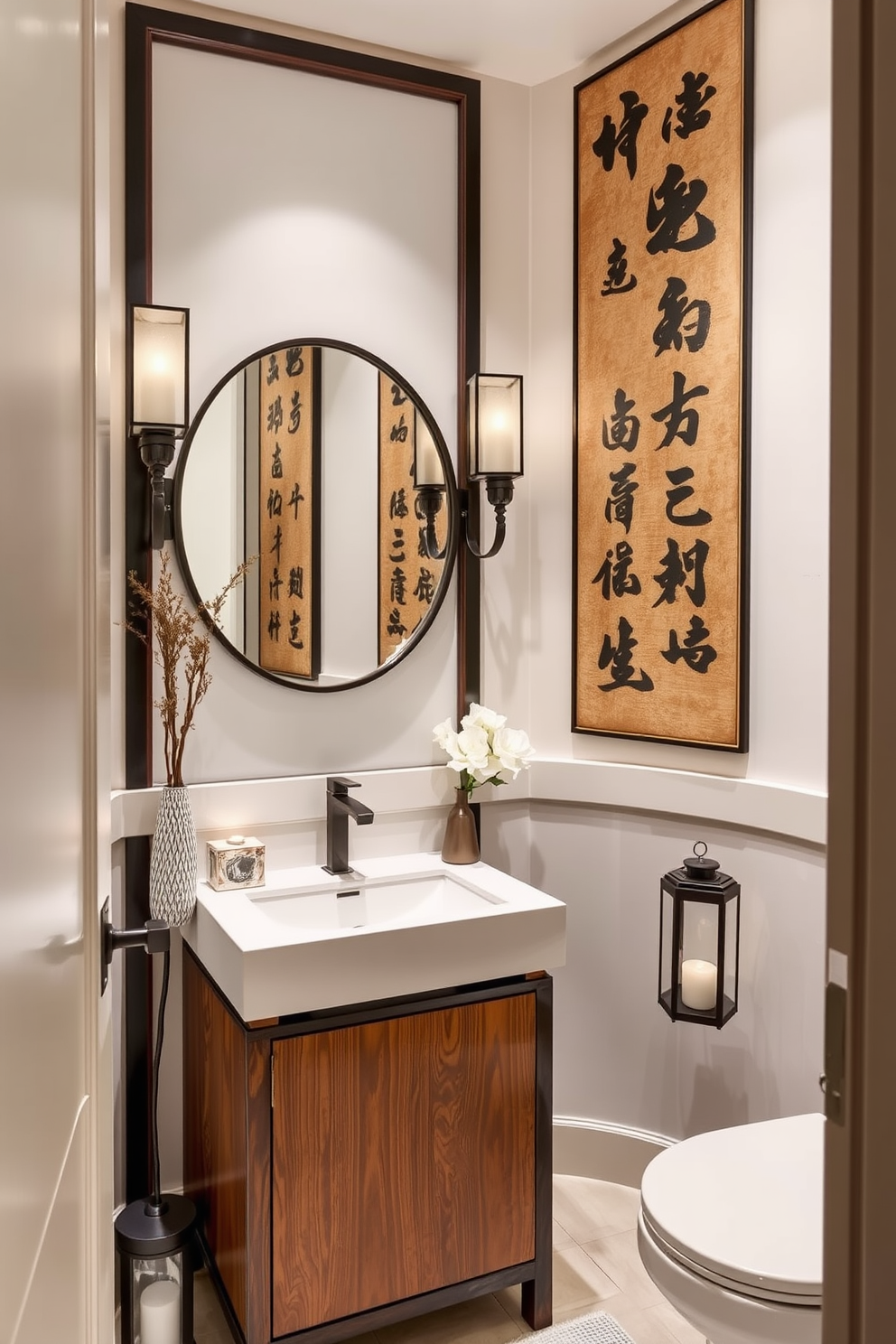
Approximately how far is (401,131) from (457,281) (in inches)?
13.5

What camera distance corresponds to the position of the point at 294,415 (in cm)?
217

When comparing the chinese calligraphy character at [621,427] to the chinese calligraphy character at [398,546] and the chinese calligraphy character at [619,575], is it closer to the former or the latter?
the chinese calligraphy character at [619,575]

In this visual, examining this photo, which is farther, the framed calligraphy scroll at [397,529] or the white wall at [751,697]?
the framed calligraphy scroll at [397,529]

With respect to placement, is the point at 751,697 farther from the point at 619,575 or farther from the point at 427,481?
the point at 427,481

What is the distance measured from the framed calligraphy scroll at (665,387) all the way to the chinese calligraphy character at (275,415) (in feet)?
2.32

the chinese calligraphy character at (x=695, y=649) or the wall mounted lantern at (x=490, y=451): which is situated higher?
the wall mounted lantern at (x=490, y=451)

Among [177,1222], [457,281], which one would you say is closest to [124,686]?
[177,1222]

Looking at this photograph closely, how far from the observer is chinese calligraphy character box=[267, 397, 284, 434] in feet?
7.03

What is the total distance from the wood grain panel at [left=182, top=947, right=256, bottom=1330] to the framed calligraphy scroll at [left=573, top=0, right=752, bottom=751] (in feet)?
3.45

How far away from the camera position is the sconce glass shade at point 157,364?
A: 193 cm

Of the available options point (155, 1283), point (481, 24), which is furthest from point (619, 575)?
point (155, 1283)

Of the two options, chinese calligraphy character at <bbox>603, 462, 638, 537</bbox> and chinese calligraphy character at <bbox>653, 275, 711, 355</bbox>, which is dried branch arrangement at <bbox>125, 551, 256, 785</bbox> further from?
chinese calligraphy character at <bbox>653, 275, 711, 355</bbox>

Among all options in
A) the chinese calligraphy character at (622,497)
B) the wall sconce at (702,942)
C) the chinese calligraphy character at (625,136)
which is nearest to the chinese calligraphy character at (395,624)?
the chinese calligraphy character at (622,497)

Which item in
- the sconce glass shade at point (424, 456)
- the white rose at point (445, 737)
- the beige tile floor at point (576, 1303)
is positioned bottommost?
the beige tile floor at point (576, 1303)
